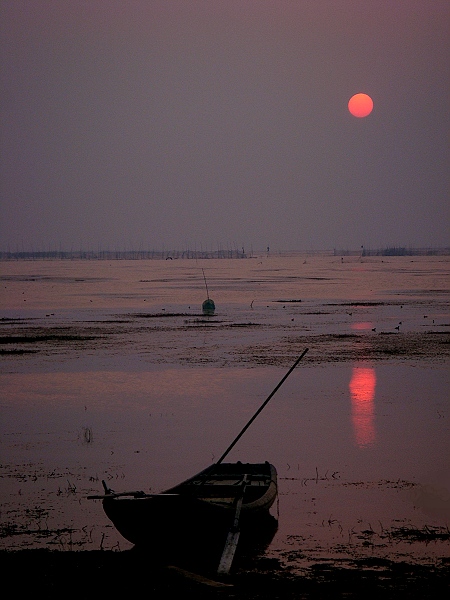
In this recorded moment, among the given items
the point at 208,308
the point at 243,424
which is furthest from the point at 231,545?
the point at 208,308

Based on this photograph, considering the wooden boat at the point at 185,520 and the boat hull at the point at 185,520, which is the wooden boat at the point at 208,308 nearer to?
the boat hull at the point at 185,520

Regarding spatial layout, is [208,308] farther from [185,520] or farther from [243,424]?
[185,520]

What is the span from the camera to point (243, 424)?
61.1 ft

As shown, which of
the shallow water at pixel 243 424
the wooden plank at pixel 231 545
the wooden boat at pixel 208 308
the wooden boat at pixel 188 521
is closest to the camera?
the wooden plank at pixel 231 545

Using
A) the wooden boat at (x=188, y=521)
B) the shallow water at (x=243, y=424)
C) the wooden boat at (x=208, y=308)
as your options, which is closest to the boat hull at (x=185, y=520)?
the wooden boat at (x=188, y=521)

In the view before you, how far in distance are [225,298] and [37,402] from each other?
42.3 meters

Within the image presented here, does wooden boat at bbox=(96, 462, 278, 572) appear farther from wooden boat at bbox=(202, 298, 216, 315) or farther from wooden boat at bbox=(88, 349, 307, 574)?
wooden boat at bbox=(202, 298, 216, 315)

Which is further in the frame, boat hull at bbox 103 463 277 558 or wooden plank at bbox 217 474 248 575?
boat hull at bbox 103 463 277 558

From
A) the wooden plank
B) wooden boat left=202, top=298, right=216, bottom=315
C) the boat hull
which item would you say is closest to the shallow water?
the boat hull

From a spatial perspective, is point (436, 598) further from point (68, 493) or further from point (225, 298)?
point (225, 298)

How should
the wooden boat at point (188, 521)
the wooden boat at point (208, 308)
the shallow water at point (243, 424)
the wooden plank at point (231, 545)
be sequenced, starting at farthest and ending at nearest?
the wooden boat at point (208, 308) → the shallow water at point (243, 424) → the wooden boat at point (188, 521) → the wooden plank at point (231, 545)

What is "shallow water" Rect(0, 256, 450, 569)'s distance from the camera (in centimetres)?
1184

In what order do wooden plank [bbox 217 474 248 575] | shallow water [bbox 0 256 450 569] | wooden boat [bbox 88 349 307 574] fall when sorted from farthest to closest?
shallow water [bbox 0 256 450 569]
wooden boat [bbox 88 349 307 574]
wooden plank [bbox 217 474 248 575]

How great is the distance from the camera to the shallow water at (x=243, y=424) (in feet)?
38.8
